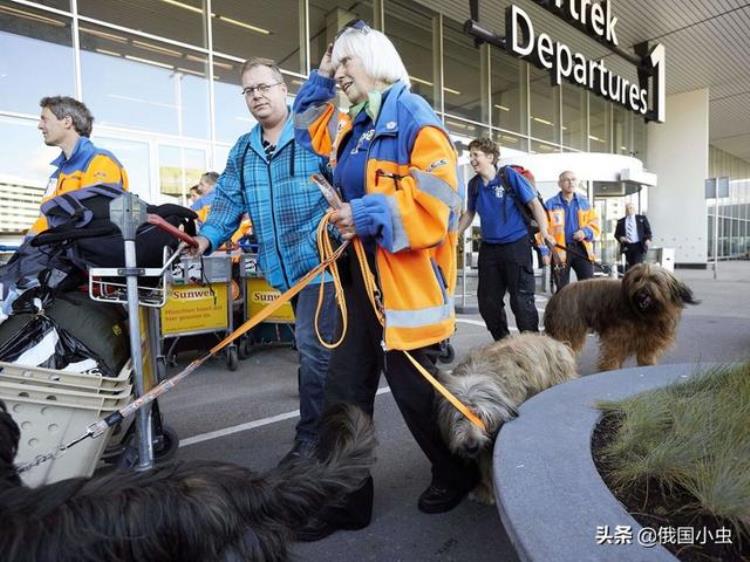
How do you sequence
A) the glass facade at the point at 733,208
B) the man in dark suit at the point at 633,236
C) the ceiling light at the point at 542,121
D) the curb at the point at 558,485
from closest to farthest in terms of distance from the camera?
the curb at the point at 558,485 < the man in dark suit at the point at 633,236 < the ceiling light at the point at 542,121 < the glass facade at the point at 733,208

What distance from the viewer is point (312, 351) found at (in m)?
2.97

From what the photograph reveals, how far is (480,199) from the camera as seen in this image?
200 inches

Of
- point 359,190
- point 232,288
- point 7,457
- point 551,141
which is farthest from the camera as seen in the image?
point 551,141

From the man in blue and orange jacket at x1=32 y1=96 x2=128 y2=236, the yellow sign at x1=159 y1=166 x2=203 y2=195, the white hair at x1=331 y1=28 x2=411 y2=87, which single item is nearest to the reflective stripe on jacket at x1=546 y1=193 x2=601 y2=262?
the white hair at x1=331 y1=28 x2=411 y2=87

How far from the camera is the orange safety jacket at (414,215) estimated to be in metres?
2.01

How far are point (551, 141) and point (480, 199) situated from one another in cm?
1602

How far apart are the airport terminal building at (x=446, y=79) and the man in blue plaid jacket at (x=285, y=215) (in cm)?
655

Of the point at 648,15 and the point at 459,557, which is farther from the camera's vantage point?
the point at 648,15

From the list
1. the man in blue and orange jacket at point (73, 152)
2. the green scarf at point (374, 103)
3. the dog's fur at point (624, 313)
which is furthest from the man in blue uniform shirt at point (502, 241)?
the man in blue and orange jacket at point (73, 152)

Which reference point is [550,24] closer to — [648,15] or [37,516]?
[648,15]

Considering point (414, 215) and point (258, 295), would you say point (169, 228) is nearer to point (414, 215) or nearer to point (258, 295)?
point (414, 215)

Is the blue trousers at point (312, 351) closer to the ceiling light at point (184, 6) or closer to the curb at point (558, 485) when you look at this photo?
the curb at point (558, 485)

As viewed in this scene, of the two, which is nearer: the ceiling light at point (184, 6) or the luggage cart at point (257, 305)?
the luggage cart at point (257, 305)

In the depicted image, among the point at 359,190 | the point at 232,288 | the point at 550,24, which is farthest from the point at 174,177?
the point at 550,24
